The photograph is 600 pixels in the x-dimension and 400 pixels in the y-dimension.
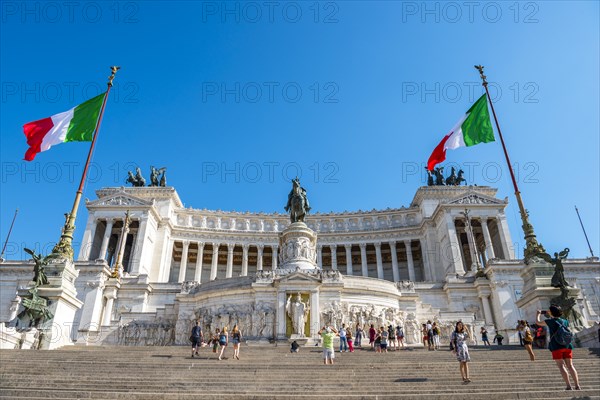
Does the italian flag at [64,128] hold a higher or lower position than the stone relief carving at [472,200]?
lower

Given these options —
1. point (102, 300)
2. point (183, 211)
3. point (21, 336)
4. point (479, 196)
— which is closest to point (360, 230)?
point (479, 196)

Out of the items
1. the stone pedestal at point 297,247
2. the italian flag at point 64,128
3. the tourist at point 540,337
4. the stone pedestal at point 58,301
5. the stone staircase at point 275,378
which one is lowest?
the stone staircase at point 275,378

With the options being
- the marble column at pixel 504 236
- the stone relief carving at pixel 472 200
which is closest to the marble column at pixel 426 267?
the stone relief carving at pixel 472 200

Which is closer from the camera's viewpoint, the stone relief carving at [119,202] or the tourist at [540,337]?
the tourist at [540,337]

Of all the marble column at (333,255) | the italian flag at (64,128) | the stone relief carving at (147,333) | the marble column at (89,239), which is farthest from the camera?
the marble column at (333,255)

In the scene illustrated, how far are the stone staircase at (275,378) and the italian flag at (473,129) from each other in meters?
12.7

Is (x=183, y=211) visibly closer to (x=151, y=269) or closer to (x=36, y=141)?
(x=151, y=269)

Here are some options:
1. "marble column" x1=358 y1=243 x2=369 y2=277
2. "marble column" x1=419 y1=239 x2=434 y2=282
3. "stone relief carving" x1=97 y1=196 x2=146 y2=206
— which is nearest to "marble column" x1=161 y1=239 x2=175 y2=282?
"stone relief carving" x1=97 y1=196 x2=146 y2=206

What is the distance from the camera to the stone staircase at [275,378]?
431 inches

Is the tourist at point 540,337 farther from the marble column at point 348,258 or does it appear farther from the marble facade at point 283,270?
the marble column at point 348,258

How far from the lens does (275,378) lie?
42.5 feet

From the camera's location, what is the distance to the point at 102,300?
42719mm

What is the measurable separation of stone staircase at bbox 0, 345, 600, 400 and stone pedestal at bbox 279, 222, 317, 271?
14934 millimetres

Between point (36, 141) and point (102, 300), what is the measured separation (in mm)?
24663
